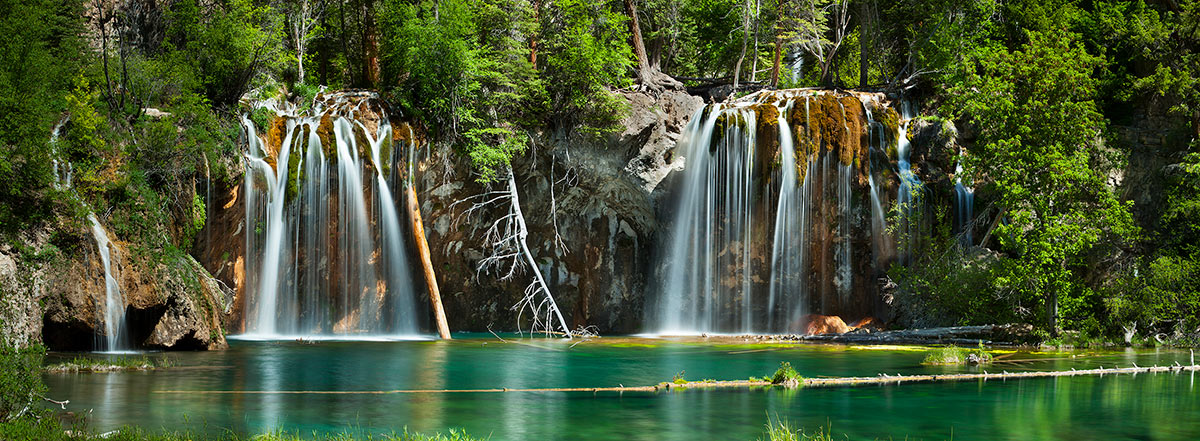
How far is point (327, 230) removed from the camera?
28.6 metres

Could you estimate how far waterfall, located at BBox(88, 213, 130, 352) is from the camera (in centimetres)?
1977

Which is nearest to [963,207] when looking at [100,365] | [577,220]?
[577,220]

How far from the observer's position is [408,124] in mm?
30438

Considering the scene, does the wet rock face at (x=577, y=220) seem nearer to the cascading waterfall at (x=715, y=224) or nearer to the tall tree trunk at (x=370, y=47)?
the cascading waterfall at (x=715, y=224)

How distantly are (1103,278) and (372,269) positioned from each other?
21.0 metres

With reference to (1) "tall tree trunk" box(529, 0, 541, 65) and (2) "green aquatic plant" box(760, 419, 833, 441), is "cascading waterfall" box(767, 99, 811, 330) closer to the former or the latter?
(1) "tall tree trunk" box(529, 0, 541, 65)

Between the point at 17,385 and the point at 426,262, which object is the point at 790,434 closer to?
the point at 17,385

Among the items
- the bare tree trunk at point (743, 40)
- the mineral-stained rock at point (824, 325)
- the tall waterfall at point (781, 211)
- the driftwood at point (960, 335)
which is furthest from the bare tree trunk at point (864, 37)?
the driftwood at point (960, 335)

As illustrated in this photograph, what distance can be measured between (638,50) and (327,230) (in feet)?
41.4

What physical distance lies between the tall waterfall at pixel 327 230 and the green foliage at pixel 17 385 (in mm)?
18322

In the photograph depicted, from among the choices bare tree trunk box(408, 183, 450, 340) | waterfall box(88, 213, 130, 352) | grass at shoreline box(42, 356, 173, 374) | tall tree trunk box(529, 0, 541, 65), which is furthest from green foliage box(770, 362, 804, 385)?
tall tree trunk box(529, 0, 541, 65)

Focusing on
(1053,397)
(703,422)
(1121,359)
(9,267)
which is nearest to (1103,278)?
(1121,359)

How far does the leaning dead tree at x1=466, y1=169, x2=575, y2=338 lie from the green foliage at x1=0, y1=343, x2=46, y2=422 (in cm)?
1865

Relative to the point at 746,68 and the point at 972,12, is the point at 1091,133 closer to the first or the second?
the point at 972,12
